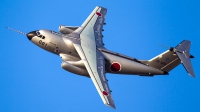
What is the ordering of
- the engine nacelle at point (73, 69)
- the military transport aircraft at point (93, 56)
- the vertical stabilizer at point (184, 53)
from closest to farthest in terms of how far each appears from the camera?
the vertical stabilizer at point (184, 53)
the engine nacelle at point (73, 69)
the military transport aircraft at point (93, 56)

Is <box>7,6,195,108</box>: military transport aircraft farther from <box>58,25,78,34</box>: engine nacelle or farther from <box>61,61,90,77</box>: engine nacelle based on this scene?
<box>58,25,78,34</box>: engine nacelle

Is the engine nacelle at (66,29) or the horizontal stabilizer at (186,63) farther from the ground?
the engine nacelle at (66,29)

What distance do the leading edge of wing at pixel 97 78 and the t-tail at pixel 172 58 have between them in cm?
781

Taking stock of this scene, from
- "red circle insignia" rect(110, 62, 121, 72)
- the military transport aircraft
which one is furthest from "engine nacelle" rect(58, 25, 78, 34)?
→ "red circle insignia" rect(110, 62, 121, 72)

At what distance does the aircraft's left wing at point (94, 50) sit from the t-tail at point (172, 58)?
7.13m

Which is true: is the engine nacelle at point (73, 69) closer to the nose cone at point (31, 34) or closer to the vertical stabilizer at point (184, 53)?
the nose cone at point (31, 34)

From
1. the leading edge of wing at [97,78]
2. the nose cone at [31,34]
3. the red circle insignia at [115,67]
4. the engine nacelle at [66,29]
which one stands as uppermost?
the engine nacelle at [66,29]

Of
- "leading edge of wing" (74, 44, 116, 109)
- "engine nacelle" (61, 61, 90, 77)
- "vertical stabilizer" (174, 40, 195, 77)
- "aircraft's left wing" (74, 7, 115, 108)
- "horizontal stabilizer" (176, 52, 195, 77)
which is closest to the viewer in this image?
"leading edge of wing" (74, 44, 116, 109)

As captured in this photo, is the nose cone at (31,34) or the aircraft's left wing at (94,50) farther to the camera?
the nose cone at (31,34)

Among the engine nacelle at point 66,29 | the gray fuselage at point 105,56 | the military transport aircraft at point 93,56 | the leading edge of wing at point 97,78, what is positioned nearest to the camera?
the leading edge of wing at point 97,78

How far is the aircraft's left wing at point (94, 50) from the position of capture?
3956 cm

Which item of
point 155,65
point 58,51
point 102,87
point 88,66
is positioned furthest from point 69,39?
point 155,65

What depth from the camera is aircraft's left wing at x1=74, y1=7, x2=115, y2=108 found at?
39.6m

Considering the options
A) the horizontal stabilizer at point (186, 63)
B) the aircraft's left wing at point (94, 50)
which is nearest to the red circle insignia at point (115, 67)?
the aircraft's left wing at point (94, 50)
